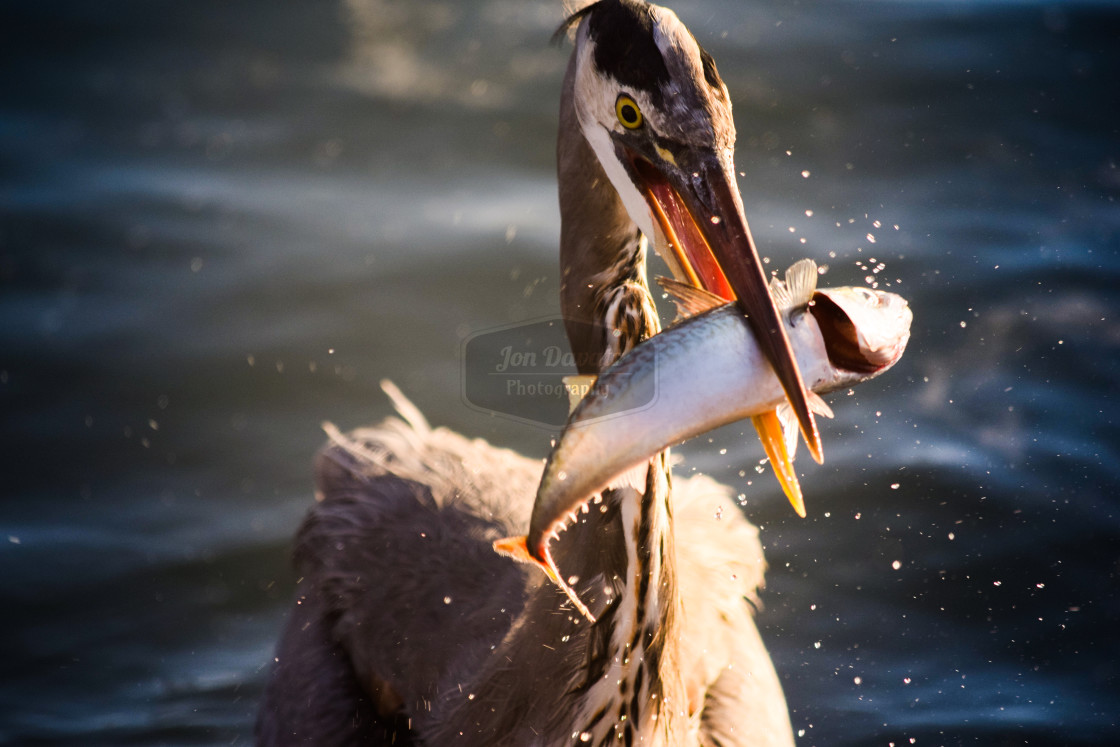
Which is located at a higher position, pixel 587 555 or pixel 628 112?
pixel 628 112

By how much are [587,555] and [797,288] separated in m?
0.86

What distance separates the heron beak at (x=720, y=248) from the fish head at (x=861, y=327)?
0.08 m

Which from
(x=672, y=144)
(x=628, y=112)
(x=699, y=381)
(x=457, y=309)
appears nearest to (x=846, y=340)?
(x=699, y=381)

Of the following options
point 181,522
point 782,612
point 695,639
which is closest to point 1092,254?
point 782,612

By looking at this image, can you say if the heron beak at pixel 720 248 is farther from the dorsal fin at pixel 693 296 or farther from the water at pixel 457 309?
the water at pixel 457 309

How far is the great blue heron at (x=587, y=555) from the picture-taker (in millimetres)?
2189

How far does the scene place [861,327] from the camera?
1.83 metres

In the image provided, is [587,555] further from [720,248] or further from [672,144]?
[672,144]

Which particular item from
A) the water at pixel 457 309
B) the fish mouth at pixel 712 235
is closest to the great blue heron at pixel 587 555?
the fish mouth at pixel 712 235

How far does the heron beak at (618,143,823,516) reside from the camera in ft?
6.08

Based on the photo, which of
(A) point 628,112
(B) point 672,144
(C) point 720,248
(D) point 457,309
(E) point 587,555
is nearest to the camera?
(C) point 720,248

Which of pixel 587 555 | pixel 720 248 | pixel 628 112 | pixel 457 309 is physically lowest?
pixel 587 555

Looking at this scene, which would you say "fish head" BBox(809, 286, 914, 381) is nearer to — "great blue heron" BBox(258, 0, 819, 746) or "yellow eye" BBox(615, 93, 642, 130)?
"great blue heron" BBox(258, 0, 819, 746)

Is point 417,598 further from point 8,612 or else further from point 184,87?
point 184,87
